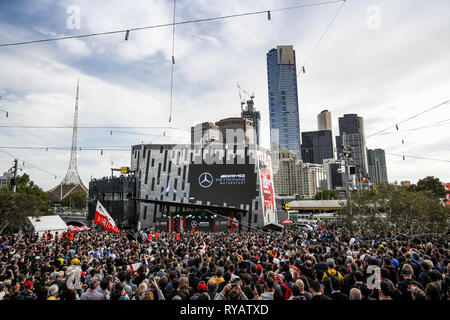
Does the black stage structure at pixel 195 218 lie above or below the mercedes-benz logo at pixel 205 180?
below

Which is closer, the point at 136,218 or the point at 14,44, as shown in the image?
the point at 14,44

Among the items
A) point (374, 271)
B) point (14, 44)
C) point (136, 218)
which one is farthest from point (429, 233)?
point (136, 218)

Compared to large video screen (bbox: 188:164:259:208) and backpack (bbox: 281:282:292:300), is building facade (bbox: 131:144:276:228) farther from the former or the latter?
backpack (bbox: 281:282:292:300)

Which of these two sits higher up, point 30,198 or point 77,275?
point 30,198

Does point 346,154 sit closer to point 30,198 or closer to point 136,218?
point 30,198

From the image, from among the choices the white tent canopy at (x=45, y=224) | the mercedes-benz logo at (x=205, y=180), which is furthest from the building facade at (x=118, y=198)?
the white tent canopy at (x=45, y=224)

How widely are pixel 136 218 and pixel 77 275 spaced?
41.0 meters

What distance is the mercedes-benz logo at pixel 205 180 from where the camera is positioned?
42.8m

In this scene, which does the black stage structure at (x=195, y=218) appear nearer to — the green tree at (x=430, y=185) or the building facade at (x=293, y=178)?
the green tree at (x=430, y=185)

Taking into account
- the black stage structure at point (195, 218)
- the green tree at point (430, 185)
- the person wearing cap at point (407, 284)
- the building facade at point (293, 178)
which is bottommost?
the black stage structure at point (195, 218)

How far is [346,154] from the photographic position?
22.2m

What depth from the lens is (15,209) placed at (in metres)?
26.3

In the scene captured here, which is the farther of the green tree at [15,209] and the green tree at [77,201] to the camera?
the green tree at [77,201]

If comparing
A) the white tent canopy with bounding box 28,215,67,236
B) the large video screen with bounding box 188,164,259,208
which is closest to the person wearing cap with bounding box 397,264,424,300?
the white tent canopy with bounding box 28,215,67,236
